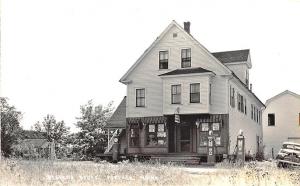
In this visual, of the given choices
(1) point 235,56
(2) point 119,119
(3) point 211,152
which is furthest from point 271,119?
(3) point 211,152

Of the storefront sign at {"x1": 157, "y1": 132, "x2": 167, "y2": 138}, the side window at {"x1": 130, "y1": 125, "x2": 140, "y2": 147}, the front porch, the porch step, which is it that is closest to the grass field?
the porch step

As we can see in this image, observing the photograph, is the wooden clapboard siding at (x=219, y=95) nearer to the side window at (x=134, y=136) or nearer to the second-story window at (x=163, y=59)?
the second-story window at (x=163, y=59)

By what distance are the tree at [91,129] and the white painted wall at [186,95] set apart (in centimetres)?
1909

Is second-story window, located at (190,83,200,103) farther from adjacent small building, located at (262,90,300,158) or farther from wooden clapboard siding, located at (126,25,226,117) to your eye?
adjacent small building, located at (262,90,300,158)

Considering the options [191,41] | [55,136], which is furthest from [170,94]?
[55,136]

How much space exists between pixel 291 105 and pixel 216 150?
10721mm

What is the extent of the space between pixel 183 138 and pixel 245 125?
6.46 m

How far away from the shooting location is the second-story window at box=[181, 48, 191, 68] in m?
28.4

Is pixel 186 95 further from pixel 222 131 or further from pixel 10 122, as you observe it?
pixel 10 122

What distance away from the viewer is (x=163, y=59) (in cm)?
2923

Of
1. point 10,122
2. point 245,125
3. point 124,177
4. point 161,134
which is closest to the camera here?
point 124,177

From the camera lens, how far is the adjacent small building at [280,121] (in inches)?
1266

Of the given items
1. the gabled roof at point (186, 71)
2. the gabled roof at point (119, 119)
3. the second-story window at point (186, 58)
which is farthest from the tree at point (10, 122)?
the second-story window at point (186, 58)

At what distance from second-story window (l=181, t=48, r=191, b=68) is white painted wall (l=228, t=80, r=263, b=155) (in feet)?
9.04
